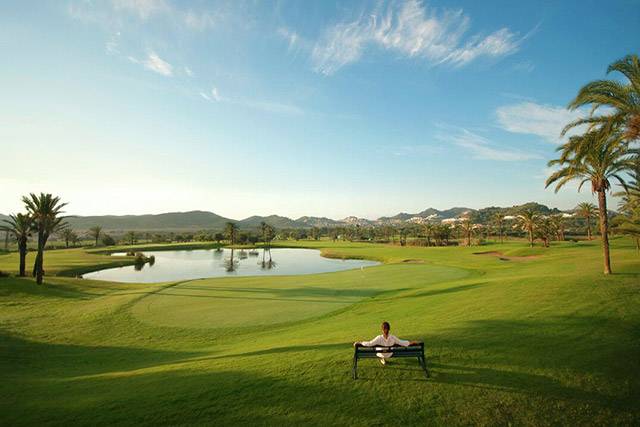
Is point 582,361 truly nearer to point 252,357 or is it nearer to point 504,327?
point 504,327

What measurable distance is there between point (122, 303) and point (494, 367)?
81.4 feet

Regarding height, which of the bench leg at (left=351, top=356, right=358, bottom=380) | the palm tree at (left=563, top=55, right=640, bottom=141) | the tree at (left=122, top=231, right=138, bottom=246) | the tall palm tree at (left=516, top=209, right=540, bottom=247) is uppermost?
the palm tree at (left=563, top=55, right=640, bottom=141)

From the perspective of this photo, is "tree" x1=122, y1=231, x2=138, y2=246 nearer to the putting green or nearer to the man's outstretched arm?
the putting green

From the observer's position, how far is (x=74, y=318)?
813 inches

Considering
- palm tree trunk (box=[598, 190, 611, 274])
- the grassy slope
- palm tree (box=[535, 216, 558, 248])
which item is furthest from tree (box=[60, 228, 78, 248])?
palm tree (box=[535, 216, 558, 248])

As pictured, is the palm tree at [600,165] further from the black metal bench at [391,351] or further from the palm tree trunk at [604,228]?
the black metal bench at [391,351]

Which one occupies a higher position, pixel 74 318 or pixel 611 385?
pixel 611 385

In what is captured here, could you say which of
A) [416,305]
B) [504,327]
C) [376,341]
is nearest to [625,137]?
[504,327]

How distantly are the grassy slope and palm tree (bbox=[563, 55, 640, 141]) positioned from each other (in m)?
8.11

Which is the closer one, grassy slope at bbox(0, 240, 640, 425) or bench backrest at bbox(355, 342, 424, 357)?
grassy slope at bbox(0, 240, 640, 425)

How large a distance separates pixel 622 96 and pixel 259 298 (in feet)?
83.4

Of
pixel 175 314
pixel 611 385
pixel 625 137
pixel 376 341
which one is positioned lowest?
pixel 175 314

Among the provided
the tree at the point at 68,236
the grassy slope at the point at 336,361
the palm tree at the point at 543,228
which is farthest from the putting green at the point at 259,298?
the tree at the point at 68,236

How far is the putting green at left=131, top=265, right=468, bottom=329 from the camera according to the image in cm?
1998
